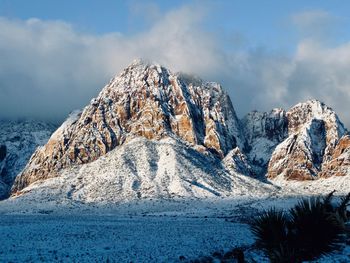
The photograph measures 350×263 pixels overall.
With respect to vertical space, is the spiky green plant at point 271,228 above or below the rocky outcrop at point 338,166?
below

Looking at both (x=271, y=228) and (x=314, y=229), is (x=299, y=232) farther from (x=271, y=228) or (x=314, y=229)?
(x=271, y=228)

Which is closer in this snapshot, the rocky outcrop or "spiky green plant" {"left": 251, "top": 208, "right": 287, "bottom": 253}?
"spiky green plant" {"left": 251, "top": 208, "right": 287, "bottom": 253}

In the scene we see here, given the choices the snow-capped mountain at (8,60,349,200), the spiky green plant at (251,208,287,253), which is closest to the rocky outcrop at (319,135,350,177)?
the snow-capped mountain at (8,60,349,200)

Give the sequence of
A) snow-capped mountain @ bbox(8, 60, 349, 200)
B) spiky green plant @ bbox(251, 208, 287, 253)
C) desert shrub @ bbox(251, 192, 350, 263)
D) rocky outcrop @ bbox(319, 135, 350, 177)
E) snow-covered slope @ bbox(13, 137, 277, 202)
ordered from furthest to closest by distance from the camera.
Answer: rocky outcrop @ bbox(319, 135, 350, 177), snow-capped mountain @ bbox(8, 60, 349, 200), snow-covered slope @ bbox(13, 137, 277, 202), spiky green plant @ bbox(251, 208, 287, 253), desert shrub @ bbox(251, 192, 350, 263)

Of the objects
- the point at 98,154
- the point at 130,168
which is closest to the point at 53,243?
the point at 130,168

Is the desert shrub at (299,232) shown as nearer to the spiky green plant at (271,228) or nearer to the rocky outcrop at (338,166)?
the spiky green plant at (271,228)

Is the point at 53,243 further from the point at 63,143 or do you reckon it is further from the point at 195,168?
the point at 63,143

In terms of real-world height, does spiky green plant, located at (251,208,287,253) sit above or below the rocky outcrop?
below

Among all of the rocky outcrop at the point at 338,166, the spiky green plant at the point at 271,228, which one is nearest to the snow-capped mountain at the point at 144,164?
the rocky outcrop at the point at 338,166

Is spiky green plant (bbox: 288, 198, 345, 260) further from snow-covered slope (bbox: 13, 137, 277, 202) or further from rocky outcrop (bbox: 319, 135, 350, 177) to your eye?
rocky outcrop (bbox: 319, 135, 350, 177)
